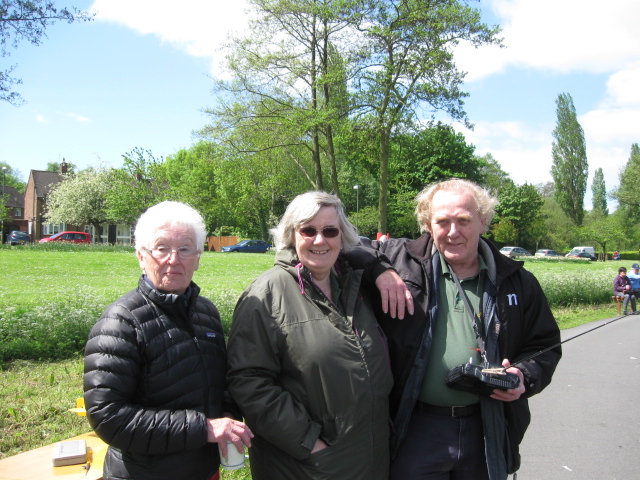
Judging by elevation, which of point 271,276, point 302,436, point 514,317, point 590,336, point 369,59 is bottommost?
point 590,336

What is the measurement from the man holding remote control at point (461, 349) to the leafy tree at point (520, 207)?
56.3 metres

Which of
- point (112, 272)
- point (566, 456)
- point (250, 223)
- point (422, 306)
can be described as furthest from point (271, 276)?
point (250, 223)

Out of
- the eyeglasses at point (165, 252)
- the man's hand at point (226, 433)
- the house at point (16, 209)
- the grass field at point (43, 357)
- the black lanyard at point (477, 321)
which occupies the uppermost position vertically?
the house at point (16, 209)

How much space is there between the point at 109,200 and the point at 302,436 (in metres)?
49.2

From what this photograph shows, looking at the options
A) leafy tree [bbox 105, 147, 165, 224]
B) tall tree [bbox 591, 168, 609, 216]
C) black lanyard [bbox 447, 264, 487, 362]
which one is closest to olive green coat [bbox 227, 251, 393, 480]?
black lanyard [bbox 447, 264, 487, 362]

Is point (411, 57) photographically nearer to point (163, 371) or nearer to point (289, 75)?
point (289, 75)

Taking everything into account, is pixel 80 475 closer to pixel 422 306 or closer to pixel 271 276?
pixel 271 276

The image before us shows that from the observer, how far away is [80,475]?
2.83 m

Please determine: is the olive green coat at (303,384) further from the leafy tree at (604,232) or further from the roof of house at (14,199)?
the roof of house at (14,199)

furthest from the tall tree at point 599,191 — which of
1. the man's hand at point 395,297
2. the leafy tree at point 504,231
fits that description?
the man's hand at point 395,297

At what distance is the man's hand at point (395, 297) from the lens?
8.00 ft

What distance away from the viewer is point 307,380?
2.08 m

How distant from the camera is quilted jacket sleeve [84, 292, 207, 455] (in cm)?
183

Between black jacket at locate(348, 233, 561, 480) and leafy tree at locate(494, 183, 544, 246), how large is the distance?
185 ft
